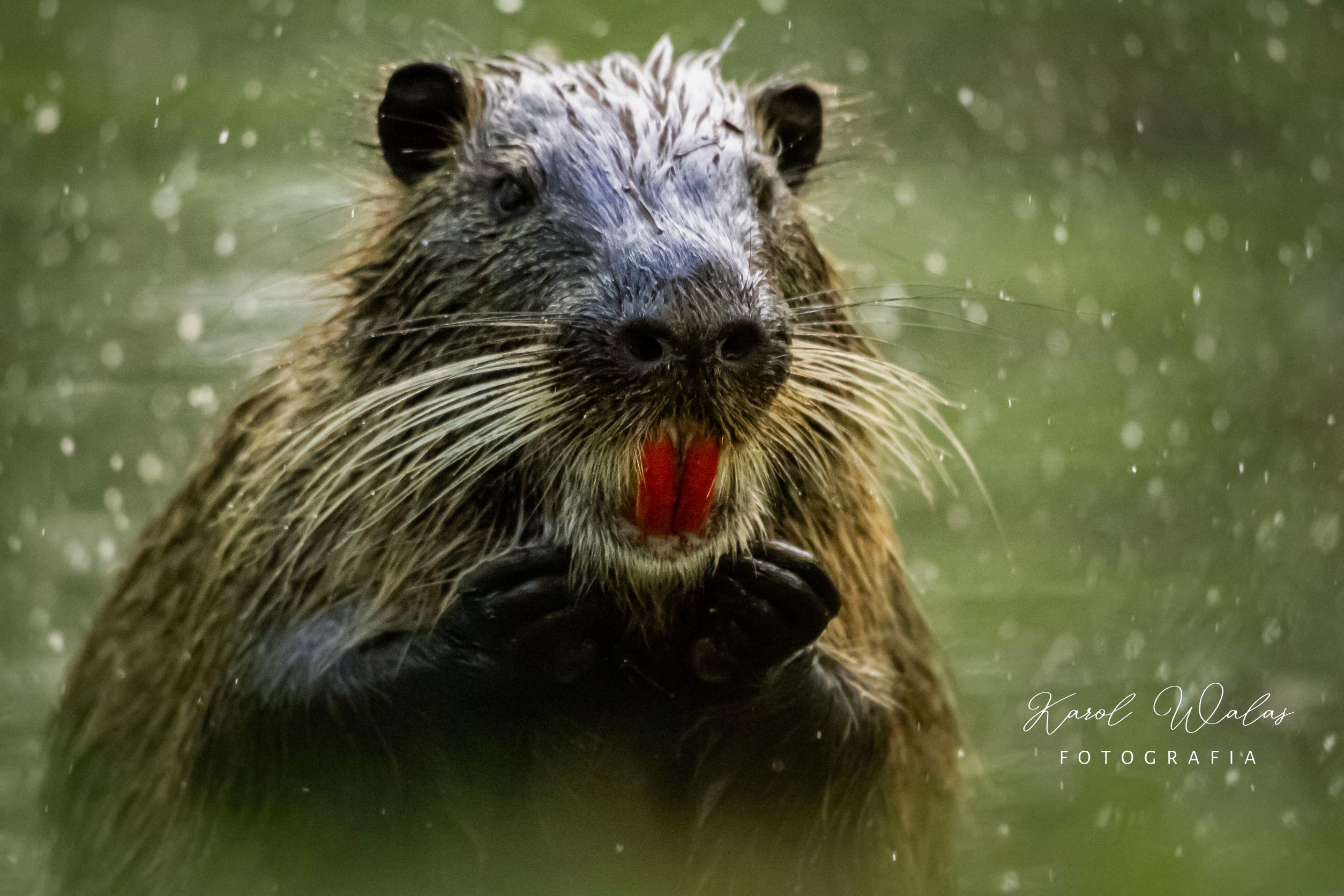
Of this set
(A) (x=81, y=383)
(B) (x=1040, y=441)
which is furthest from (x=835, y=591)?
(A) (x=81, y=383)

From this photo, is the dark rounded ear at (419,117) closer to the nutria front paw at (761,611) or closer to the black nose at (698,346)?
the black nose at (698,346)

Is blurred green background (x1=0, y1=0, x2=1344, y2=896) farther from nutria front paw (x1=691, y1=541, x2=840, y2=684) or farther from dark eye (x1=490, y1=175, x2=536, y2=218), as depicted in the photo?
dark eye (x1=490, y1=175, x2=536, y2=218)

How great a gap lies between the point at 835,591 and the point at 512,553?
0.45 meters

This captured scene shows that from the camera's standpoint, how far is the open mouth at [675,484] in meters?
2.13

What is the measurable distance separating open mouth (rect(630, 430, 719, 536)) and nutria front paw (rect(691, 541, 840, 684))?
130mm

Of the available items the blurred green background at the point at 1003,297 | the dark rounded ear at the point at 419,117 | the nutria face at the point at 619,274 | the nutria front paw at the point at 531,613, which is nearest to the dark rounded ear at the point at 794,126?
the nutria face at the point at 619,274

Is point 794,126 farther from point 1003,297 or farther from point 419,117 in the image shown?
point 1003,297

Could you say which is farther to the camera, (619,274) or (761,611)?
(761,611)

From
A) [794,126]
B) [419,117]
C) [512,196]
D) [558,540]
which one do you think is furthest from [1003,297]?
[558,540]

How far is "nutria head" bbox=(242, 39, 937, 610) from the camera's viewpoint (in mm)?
2113

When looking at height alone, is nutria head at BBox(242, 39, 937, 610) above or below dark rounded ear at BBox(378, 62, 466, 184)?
below

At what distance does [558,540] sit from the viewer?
2.30m

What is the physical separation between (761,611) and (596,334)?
0.46 m

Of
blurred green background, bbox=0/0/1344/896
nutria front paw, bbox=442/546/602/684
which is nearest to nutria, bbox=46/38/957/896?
nutria front paw, bbox=442/546/602/684
